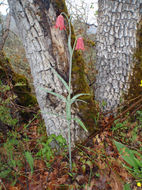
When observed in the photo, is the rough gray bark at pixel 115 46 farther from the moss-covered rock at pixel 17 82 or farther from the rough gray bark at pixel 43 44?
the moss-covered rock at pixel 17 82

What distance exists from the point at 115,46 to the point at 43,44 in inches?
40.2

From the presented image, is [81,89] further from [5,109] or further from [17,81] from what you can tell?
[17,81]

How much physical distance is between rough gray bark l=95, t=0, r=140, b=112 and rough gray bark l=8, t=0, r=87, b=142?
76cm

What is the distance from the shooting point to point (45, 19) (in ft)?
3.89

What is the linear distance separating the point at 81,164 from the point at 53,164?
304 millimetres

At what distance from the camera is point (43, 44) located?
1243 millimetres

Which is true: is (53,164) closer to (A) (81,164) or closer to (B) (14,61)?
(A) (81,164)

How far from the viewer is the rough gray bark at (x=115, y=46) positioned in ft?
5.32

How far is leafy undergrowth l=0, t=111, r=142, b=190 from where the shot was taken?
1.22m

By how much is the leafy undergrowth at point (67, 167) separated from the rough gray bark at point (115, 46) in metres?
0.66

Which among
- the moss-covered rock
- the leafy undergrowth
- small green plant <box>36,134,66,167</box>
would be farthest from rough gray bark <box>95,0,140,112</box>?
the moss-covered rock

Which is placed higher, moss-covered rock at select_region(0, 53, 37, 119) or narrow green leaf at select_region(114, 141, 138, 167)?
moss-covered rock at select_region(0, 53, 37, 119)

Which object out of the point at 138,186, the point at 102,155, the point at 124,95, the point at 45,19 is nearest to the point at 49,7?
the point at 45,19

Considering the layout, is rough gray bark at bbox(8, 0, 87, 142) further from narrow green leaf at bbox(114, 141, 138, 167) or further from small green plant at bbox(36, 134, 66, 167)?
narrow green leaf at bbox(114, 141, 138, 167)
